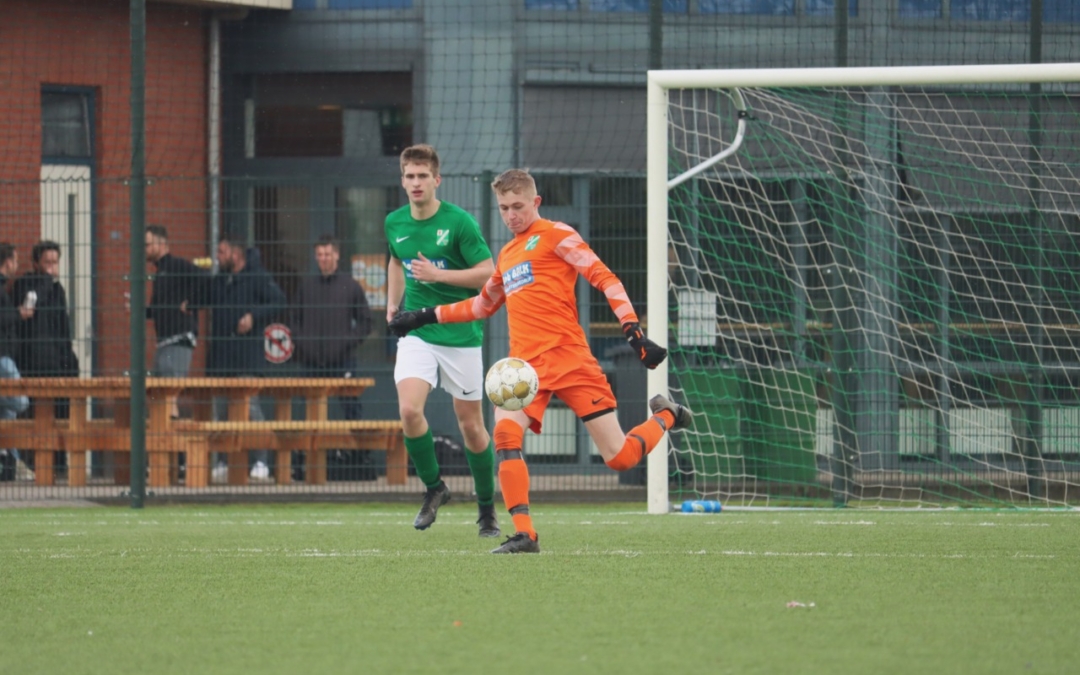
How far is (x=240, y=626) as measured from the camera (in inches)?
199

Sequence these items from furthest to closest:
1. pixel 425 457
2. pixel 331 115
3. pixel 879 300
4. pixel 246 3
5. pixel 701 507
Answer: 1. pixel 331 115
2. pixel 246 3
3. pixel 879 300
4. pixel 701 507
5. pixel 425 457

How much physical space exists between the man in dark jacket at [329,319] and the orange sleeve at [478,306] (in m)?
4.30

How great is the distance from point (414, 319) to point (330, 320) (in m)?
4.34

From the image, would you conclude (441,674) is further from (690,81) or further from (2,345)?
(2,345)

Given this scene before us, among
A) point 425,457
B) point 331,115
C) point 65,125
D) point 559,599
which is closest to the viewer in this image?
point 559,599

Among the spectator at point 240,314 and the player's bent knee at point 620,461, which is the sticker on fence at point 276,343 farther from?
the player's bent knee at point 620,461

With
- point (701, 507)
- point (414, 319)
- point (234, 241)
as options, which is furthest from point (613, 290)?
point (234, 241)

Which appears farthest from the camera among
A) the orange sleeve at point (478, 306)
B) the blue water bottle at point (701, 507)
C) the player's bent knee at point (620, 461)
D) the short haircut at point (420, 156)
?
the blue water bottle at point (701, 507)

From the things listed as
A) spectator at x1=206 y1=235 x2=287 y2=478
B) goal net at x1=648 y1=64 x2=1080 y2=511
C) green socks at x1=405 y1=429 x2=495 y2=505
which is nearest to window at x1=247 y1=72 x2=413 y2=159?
spectator at x1=206 y1=235 x2=287 y2=478

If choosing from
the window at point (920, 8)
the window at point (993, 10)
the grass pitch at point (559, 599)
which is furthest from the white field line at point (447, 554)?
the window at point (920, 8)

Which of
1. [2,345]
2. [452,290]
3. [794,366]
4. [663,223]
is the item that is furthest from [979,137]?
[2,345]

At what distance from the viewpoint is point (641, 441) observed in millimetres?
7219

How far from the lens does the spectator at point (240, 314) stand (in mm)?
11609

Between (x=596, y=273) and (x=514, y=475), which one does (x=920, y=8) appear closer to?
(x=596, y=273)
